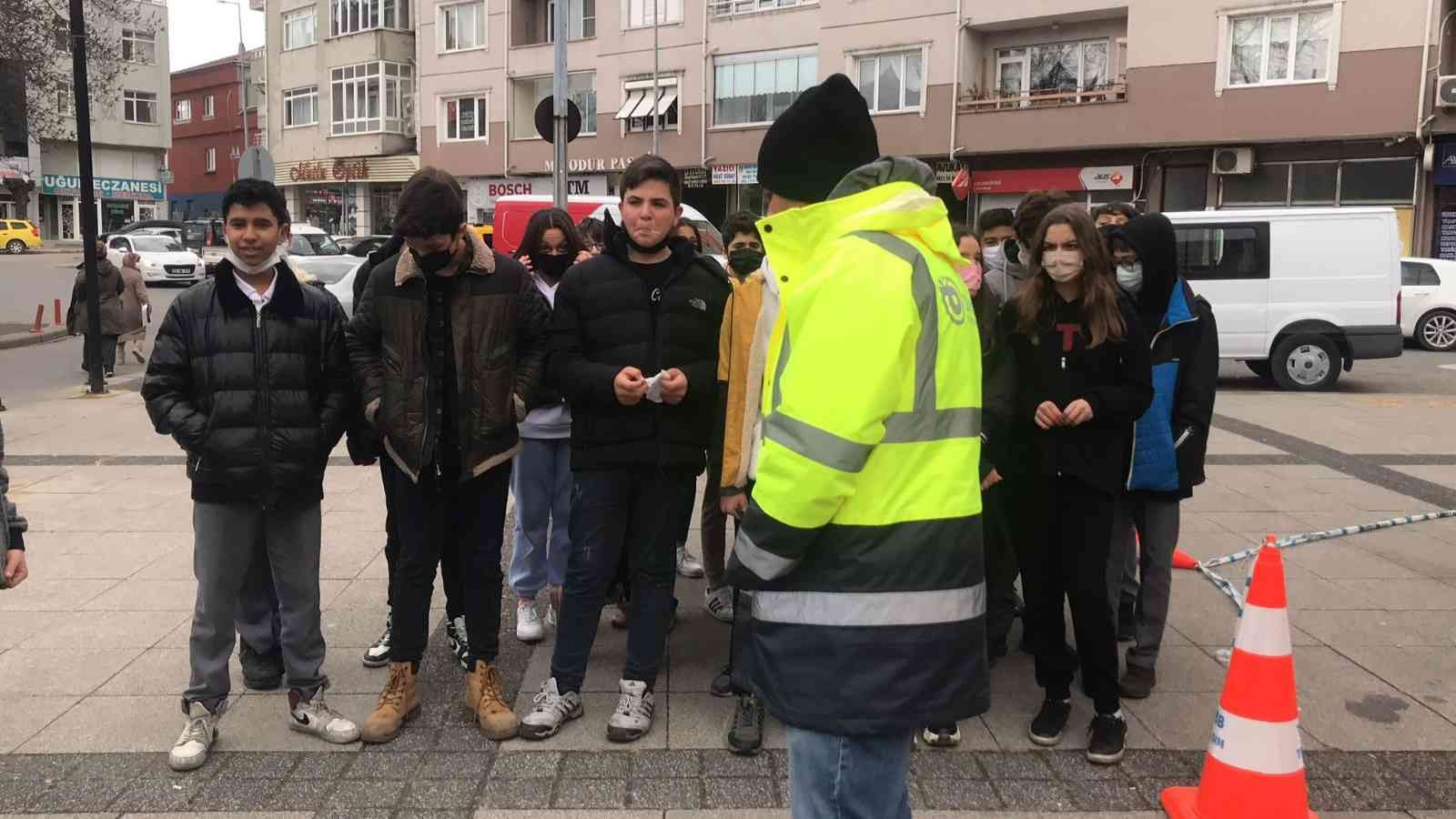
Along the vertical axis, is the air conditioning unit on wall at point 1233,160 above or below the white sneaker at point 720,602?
above

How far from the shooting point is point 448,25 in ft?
132

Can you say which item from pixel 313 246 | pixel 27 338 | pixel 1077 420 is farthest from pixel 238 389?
pixel 313 246

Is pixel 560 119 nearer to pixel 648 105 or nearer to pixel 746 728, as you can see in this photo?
pixel 746 728

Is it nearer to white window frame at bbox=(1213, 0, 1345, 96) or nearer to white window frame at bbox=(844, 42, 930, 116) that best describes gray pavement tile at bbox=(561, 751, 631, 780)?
white window frame at bbox=(1213, 0, 1345, 96)

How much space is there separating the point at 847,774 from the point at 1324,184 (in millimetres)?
26321

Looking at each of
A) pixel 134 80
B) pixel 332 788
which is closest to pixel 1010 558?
pixel 332 788

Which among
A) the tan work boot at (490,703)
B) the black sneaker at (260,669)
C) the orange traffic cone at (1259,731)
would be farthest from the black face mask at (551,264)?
the orange traffic cone at (1259,731)

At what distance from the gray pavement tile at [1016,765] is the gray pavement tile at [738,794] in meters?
0.73

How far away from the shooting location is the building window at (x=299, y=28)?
46.0 meters

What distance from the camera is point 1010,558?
4246 mm

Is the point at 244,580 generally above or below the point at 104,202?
below

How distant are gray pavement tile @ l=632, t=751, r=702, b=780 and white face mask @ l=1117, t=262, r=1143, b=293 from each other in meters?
2.31

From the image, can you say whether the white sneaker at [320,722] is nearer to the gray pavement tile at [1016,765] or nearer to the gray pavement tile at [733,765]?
the gray pavement tile at [733,765]

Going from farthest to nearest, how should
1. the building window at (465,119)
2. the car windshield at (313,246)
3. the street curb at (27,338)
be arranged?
the building window at (465,119)
the car windshield at (313,246)
the street curb at (27,338)
